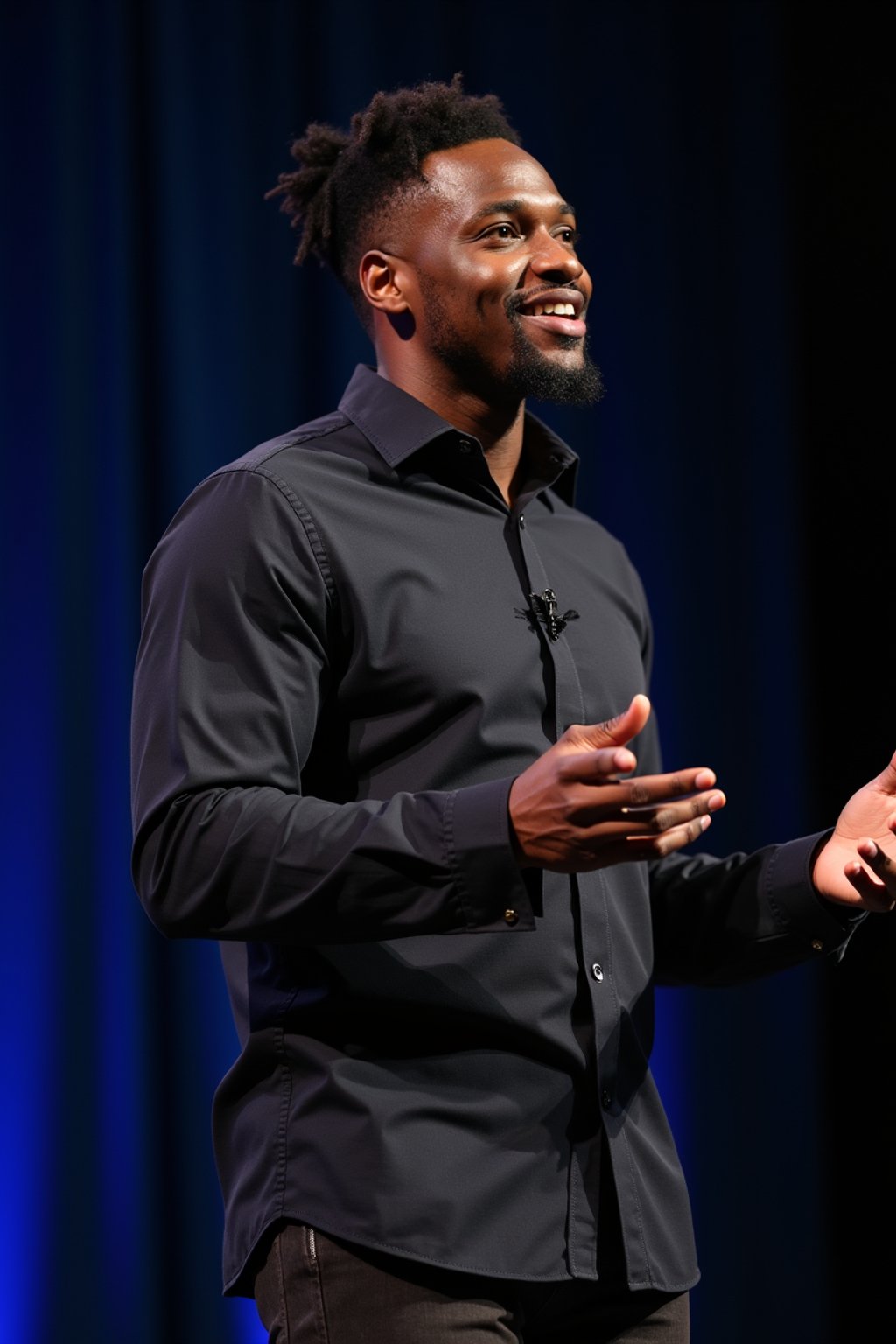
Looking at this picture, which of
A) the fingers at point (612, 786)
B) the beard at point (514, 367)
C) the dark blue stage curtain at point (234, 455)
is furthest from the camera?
the dark blue stage curtain at point (234, 455)

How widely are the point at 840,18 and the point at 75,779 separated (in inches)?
91.4

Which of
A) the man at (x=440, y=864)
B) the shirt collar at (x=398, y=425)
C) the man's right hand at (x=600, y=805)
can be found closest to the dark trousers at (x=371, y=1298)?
the man at (x=440, y=864)

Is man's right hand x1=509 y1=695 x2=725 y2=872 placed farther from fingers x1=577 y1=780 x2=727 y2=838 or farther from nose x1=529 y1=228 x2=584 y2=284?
nose x1=529 y1=228 x2=584 y2=284

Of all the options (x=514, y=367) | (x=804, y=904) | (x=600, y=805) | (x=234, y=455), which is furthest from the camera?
(x=234, y=455)

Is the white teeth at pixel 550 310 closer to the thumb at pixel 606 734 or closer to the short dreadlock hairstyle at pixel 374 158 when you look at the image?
the short dreadlock hairstyle at pixel 374 158

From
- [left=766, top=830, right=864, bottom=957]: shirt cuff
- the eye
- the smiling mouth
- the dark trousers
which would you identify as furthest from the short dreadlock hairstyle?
the dark trousers

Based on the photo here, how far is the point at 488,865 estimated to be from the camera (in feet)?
4.08

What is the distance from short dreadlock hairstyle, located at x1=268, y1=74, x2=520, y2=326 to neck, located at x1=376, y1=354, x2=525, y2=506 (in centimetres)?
17

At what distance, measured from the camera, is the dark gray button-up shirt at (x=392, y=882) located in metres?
1.32

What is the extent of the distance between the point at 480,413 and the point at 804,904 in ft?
2.34

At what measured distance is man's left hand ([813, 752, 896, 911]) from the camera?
59.4 inches

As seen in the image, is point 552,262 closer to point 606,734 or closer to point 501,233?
point 501,233

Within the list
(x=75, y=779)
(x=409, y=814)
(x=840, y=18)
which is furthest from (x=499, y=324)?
(x=840, y=18)

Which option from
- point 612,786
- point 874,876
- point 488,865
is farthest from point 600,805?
point 874,876
